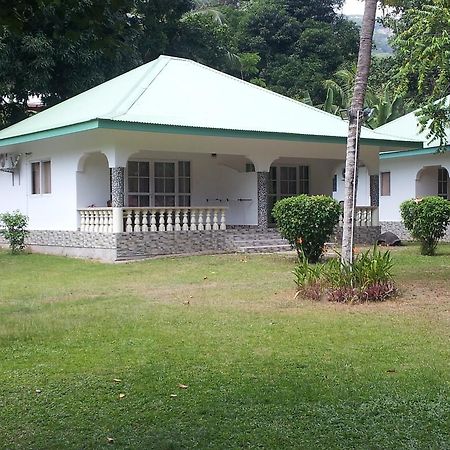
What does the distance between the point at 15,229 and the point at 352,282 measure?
1167 cm

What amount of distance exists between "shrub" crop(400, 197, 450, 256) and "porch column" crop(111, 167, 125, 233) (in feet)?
21.0

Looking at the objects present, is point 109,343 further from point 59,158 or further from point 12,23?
point 59,158

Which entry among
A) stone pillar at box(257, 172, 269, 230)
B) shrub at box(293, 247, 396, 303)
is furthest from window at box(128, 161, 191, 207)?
shrub at box(293, 247, 396, 303)

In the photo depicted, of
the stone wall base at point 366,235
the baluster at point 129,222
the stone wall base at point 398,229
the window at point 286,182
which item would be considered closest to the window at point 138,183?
the baluster at point 129,222

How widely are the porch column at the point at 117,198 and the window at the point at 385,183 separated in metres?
11.2

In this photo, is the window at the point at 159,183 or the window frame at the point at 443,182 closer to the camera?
the window at the point at 159,183

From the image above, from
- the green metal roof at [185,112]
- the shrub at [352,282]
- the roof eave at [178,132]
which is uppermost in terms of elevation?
the green metal roof at [185,112]

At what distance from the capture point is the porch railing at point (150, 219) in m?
16.0

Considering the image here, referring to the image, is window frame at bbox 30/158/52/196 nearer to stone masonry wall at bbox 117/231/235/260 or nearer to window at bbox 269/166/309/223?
stone masonry wall at bbox 117/231/235/260

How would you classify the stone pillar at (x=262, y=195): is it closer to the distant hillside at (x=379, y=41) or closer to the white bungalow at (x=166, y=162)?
the white bungalow at (x=166, y=162)

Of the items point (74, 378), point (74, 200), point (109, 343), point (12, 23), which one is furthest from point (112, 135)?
point (12, 23)

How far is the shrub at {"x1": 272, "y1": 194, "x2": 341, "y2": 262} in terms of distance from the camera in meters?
13.7

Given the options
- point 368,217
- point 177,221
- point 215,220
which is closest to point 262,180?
point 215,220

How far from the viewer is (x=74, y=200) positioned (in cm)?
1762
